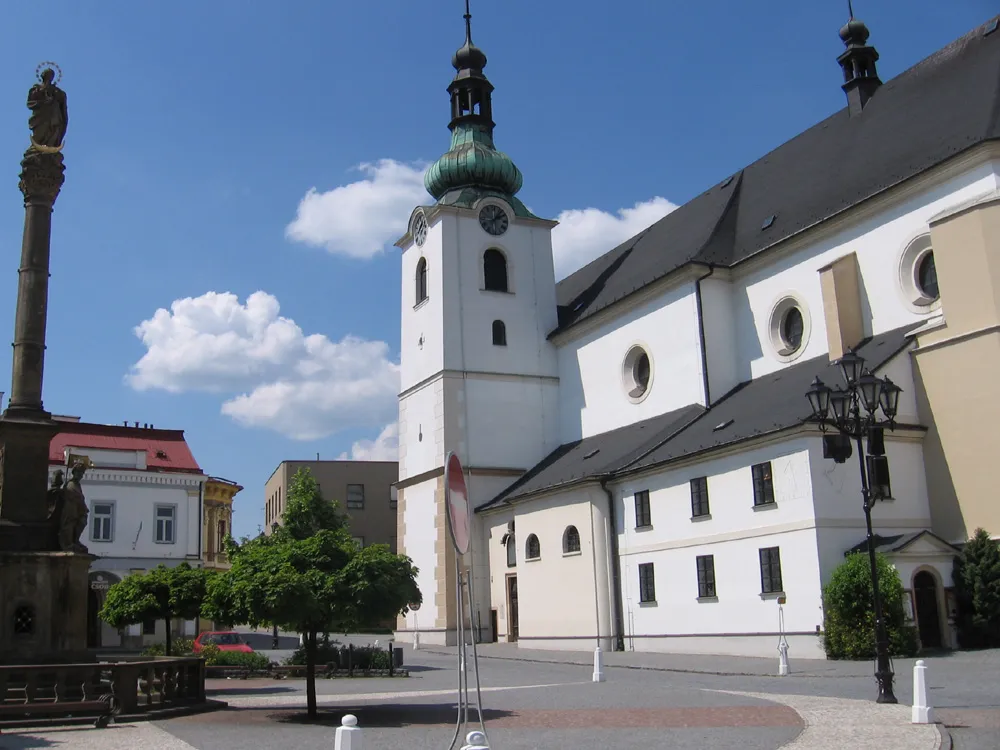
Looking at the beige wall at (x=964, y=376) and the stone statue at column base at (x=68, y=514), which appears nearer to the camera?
the stone statue at column base at (x=68, y=514)

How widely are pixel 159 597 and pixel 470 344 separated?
19169mm

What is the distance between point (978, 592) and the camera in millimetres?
22906

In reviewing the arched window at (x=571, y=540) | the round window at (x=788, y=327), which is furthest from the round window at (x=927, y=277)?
the arched window at (x=571, y=540)

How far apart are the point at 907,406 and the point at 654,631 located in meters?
9.47

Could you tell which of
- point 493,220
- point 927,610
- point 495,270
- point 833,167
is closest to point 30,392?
point 927,610

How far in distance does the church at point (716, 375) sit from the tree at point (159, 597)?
8.50 metres

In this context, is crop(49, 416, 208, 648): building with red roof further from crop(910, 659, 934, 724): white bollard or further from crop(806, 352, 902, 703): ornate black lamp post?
crop(910, 659, 934, 724): white bollard

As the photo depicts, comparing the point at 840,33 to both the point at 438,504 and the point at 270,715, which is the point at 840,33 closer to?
the point at 438,504

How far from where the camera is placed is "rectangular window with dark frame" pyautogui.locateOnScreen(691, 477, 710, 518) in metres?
27.6

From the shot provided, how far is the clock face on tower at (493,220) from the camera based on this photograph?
141 feet

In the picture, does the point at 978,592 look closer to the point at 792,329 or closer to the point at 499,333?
the point at 792,329

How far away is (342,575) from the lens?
14.8m

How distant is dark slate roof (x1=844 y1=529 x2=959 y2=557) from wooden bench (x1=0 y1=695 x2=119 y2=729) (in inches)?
660

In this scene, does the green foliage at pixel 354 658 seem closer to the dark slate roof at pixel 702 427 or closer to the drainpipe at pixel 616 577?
the drainpipe at pixel 616 577
